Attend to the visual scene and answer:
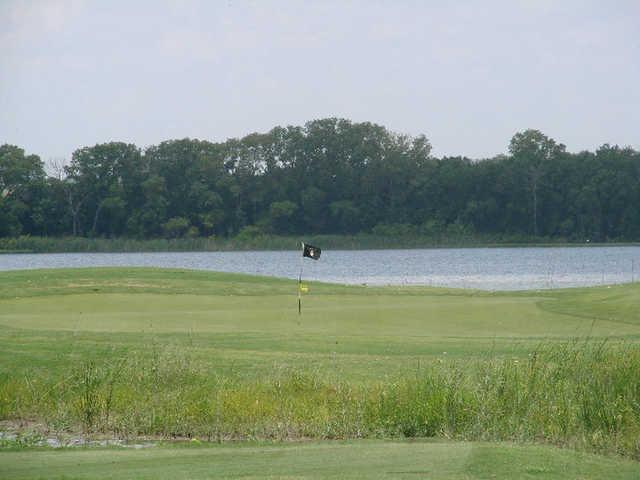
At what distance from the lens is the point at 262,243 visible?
323 ft

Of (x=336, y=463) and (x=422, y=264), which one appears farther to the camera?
(x=422, y=264)

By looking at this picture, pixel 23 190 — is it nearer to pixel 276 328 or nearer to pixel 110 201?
pixel 110 201

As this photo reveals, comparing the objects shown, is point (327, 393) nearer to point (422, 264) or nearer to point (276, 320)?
point (276, 320)

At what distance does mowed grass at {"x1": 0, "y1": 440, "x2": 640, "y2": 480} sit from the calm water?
37861 mm

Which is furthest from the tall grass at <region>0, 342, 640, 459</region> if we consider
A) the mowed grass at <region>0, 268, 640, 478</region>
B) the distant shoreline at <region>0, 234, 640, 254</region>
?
the distant shoreline at <region>0, 234, 640, 254</region>

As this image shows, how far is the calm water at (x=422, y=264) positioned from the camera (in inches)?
2162

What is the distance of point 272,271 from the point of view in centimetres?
6712

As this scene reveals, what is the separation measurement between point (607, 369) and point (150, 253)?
81713 millimetres

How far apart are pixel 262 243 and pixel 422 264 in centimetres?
2791

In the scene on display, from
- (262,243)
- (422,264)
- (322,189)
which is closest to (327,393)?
(422,264)

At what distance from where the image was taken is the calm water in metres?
54.9

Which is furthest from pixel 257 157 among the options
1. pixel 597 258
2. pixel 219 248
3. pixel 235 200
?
pixel 597 258

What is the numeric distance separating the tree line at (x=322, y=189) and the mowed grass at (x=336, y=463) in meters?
82.0

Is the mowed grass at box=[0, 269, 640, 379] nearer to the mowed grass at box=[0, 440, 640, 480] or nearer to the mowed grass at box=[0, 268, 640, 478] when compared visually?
the mowed grass at box=[0, 268, 640, 478]
